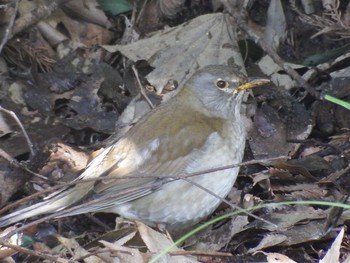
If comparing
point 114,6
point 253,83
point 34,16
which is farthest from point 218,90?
point 34,16

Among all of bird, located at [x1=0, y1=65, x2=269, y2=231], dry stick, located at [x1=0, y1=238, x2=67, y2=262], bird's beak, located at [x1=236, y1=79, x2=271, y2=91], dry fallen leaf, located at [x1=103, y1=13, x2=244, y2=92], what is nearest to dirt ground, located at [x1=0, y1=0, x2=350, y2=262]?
dry fallen leaf, located at [x1=103, y1=13, x2=244, y2=92]

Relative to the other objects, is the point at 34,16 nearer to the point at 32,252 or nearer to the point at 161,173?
the point at 161,173

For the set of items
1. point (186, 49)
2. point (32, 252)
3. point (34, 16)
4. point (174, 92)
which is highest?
point (34, 16)

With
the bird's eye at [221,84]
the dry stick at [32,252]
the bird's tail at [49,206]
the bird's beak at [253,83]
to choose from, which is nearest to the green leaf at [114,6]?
the bird's eye at [221,84]

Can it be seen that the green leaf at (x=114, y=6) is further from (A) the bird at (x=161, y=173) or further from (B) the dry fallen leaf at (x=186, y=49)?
(A) the bird at (x=161, y=173)

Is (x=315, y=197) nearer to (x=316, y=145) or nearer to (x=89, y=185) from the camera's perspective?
(x=316, y=145)

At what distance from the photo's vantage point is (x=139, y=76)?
7262 mm

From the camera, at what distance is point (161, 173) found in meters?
5.64

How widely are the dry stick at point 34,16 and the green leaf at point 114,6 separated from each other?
505mm

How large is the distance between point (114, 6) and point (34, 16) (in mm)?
793

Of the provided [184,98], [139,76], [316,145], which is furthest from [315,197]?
[139,76]

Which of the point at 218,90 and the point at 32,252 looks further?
the point at 218,90

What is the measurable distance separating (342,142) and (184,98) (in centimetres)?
128

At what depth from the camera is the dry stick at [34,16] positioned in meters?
7.16
